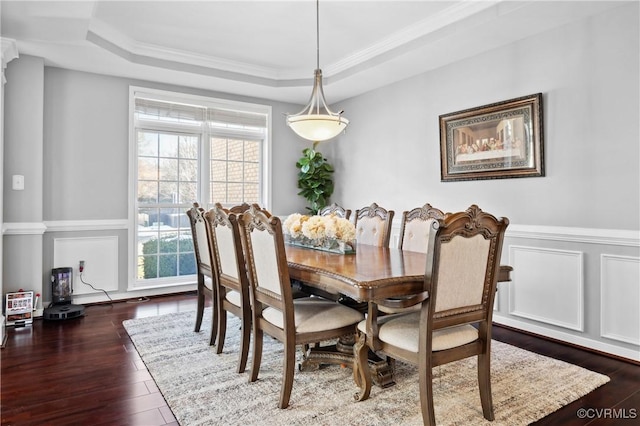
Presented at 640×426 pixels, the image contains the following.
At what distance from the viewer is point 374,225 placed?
3441 millimetres

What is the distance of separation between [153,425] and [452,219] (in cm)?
173

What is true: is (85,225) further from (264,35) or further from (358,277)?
(358,277)

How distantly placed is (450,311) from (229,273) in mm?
1510

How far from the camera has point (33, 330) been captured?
3.49 metres

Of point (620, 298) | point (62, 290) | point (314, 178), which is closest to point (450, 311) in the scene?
point (620, 298)

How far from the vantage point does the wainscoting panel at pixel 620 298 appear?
9.27 ft

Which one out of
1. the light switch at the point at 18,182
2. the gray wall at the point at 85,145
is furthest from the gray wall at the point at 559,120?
the light switch at the point at 18,182

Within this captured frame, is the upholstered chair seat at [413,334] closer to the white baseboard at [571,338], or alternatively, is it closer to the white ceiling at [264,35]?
the white baseboard at [571,338]

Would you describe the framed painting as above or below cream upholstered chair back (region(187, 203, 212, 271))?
above

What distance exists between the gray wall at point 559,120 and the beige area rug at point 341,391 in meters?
1.24

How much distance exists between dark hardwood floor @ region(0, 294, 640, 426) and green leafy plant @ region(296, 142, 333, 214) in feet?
9.76

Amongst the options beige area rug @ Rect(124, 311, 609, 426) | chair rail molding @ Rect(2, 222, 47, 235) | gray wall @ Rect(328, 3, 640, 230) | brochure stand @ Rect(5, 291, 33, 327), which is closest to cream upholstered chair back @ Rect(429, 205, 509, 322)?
beige area rug @ Rect(124, 311, 609, 426)

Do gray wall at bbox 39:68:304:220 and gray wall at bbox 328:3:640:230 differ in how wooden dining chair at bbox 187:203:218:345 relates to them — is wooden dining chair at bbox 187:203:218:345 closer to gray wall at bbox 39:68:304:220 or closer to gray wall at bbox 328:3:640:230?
gray wall at bbox 39:68:304:220

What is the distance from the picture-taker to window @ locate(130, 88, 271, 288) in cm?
478
